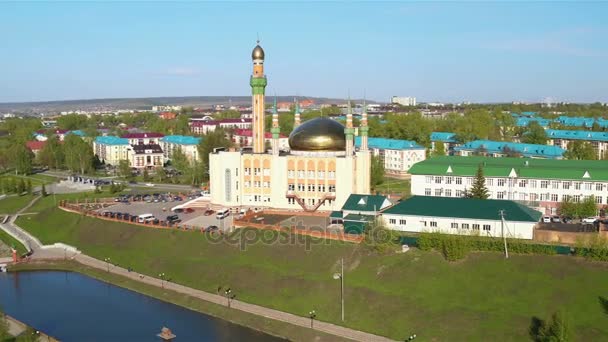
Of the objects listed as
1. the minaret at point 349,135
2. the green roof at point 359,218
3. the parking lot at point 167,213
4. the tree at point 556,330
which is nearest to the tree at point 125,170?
the parking lot at point 167,213

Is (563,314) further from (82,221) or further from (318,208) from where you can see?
(82,221)

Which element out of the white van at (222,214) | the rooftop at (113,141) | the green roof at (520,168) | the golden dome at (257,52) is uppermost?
the golden dome at (257,52)

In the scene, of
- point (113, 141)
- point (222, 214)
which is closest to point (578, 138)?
point (222, 214)

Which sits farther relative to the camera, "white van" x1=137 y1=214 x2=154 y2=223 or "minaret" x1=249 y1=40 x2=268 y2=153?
"minaret" x1=249 y1=40 x2=268 y2=153

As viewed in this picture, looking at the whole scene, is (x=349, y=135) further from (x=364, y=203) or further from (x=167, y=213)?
(x=167, y=213)

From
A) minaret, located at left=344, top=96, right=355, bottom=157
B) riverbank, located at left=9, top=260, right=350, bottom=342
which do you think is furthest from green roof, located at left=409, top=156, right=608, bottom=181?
riverbank, located at left=9, top=260, right=350, bottom=342

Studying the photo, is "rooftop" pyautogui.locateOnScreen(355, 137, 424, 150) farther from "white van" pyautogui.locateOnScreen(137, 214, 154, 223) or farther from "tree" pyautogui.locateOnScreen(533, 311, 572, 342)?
"tree" pyautogui.locateOnScreen(533, 311, 572, 342)

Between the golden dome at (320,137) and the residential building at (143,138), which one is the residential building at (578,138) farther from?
the residential building at (143,138)

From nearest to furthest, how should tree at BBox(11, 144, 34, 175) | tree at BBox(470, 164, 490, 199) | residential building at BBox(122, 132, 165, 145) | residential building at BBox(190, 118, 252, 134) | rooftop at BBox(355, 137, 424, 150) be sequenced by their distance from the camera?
1. tree at BBox(470, 164, 490, 199)
2. rooftop at BBox(355, 137, 424, 150)
3. tree at BBox(11, 144, 34, 175)
4. residential building at BBox(122, 132, 165, 145)
5. residential building at BBox(190, 118, 252, 134)
